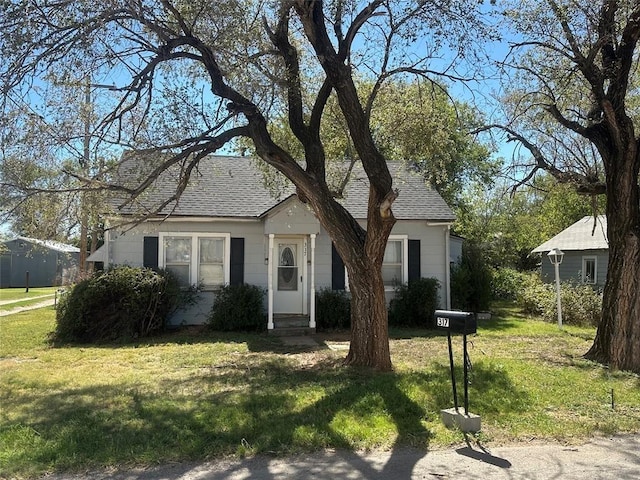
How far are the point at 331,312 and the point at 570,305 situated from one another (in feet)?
24.7

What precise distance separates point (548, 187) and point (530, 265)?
22900mm

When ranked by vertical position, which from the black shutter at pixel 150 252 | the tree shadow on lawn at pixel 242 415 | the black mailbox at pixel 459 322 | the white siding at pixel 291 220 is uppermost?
the white siding at pixel 291 220

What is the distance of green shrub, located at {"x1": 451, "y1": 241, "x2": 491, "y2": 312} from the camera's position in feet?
53.9

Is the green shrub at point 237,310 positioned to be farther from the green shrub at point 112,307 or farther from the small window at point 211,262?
the green shrub at point 112,307

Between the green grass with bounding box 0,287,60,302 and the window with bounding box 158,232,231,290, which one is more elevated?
the window with bounding box 158,232,231,290

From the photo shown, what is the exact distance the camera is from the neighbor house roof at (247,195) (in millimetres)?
14508

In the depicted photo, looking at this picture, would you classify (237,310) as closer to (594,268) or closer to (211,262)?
(211,262)

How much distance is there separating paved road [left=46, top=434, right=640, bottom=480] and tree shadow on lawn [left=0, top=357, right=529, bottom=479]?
0.22 ft

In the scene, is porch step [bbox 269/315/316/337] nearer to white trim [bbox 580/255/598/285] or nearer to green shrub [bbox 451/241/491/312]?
green shrub [bbox 451/241/491/312]

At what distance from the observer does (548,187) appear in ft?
42.3

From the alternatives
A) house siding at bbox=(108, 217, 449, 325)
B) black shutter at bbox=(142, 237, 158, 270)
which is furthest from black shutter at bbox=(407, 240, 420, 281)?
black shutter at bbox=(142, 237, 158, 270)

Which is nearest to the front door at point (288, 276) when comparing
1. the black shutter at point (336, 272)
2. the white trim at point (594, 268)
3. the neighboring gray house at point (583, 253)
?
the black shutter at point (336, 272)

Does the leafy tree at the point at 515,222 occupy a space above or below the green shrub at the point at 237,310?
above

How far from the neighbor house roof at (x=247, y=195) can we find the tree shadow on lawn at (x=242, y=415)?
6.55 metres
